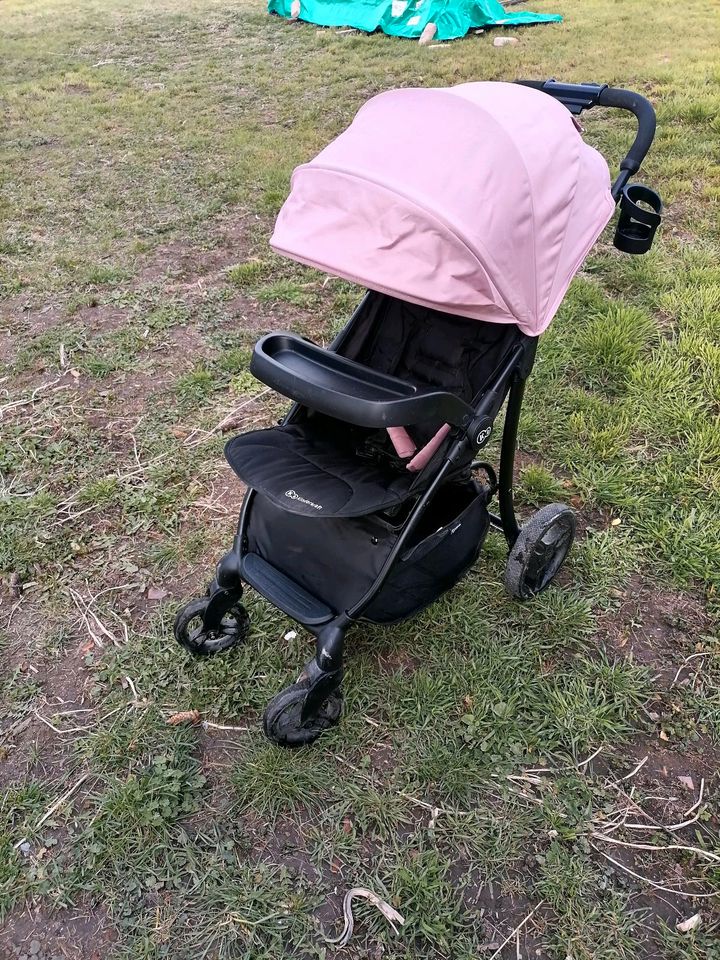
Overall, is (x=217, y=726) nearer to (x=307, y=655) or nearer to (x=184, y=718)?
(x=184, y=718)

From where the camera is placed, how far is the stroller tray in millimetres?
1573

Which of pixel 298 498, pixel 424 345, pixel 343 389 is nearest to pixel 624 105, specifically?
pixel 424 345

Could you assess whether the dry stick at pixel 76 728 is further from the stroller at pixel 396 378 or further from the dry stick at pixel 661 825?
the dry stick at pixel 661 825

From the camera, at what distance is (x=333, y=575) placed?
6.38 feet

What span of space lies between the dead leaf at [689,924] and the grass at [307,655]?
17mm

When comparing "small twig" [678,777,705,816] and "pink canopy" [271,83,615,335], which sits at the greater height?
"pink canopy" [271,83,615,335]

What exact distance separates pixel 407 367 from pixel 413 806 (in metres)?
1.41

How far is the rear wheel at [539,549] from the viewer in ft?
7.51

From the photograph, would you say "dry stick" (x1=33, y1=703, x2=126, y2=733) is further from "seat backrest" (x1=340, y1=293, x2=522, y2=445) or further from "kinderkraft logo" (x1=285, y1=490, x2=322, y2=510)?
"seat backrest" (x1=340, y1=293, x2=522, y2=445)

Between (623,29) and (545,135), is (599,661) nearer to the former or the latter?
(545,135)

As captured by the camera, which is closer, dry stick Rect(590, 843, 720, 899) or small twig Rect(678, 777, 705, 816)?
dry stick Rect(590, 843, 720, 899)

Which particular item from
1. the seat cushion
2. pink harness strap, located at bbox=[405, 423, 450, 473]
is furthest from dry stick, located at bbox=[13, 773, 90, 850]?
pink harness strap, located at bbox=[405, 423, 450, 473]

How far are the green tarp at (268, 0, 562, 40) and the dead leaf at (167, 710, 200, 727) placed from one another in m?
8.17

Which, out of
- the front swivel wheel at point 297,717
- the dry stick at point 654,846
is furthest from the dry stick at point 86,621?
the dry stick at point 654,846
